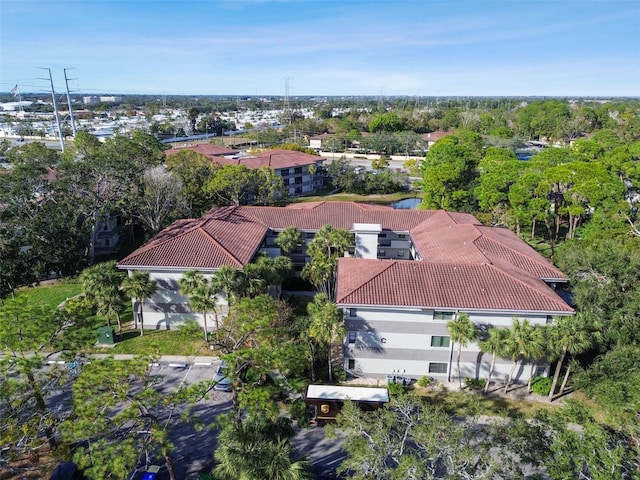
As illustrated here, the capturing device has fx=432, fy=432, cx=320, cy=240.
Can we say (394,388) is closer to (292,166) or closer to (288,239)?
(288,239)

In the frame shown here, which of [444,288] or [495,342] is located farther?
[444,288]

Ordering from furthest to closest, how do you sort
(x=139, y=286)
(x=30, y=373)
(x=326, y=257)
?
(x=326, y=257), (x=139, y=286), (x=30, y=373)

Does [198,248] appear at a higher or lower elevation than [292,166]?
lower

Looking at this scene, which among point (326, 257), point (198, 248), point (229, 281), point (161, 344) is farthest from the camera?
point (326, 257)

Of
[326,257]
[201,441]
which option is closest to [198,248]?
[326,257]

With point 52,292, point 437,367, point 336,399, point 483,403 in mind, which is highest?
point 336,399

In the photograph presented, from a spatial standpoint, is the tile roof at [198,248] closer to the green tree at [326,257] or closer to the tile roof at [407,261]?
the tile roof at [407,261]

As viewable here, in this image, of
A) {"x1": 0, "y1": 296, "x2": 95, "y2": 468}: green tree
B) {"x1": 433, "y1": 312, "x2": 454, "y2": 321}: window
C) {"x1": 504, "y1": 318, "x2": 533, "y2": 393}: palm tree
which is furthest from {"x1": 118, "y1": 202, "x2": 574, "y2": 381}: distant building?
{"x1": 0, "y1": 296, "x2": 95, "y2": 468}: green tree

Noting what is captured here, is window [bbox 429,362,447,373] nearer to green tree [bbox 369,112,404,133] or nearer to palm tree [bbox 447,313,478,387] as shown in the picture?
palm tree [bbox 447,313,478,387]

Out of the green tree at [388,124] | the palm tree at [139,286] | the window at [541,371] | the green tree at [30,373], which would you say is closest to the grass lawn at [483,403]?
the window at [541,371]
